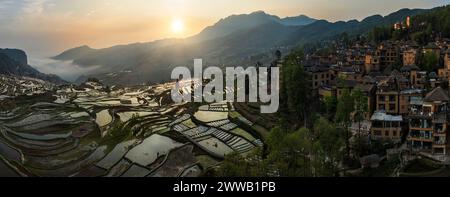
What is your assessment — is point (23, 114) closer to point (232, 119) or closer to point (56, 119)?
point (56, 119)

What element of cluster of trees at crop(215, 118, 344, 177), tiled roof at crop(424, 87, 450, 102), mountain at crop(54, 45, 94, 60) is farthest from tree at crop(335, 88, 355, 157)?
mountain at crop(54, 45, 94, 60)

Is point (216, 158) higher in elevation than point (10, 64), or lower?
lower

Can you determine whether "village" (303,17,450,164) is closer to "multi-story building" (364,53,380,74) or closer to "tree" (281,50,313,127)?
"multi-story building" (364,53,380,74)

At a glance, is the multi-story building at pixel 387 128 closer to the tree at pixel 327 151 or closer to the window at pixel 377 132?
the window at pixel 377 132

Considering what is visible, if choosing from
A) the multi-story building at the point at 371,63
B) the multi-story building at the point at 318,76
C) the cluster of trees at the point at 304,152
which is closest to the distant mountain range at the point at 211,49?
the multi-story building at the point at 371,63

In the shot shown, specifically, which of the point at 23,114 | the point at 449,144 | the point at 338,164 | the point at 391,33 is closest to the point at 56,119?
the point at 23,114

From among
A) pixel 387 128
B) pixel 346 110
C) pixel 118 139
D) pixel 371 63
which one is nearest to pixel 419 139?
pixel 387 128
